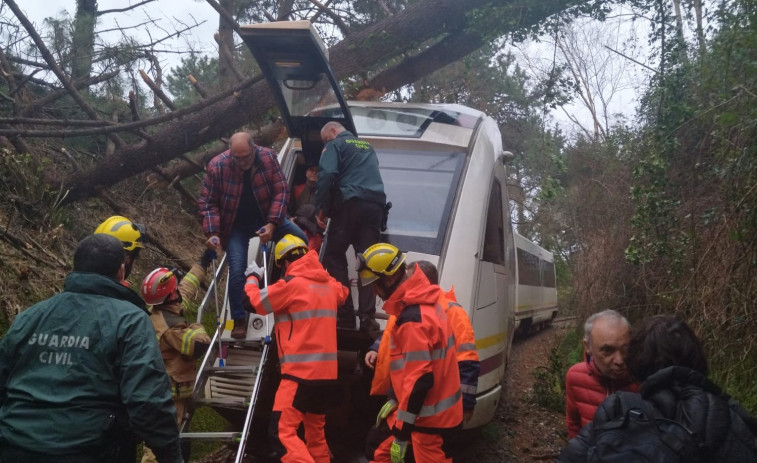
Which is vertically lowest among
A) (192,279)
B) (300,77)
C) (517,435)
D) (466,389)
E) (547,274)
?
(517,435)

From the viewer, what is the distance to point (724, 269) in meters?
5.34

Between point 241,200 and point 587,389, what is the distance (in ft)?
10.7

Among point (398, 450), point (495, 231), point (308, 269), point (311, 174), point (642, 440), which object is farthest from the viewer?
point (311, 174)

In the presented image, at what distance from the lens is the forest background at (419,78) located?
17.6 feet

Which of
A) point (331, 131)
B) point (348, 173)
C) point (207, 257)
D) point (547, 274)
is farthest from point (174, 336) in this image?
point (547, 274)

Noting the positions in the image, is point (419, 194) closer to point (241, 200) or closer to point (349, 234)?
point (349, 234)

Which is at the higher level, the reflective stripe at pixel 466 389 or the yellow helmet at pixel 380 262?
the yellow helmet at pixel 380 262

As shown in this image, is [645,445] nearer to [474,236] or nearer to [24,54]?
[474,236]

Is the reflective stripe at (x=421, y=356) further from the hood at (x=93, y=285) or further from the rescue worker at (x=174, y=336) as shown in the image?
the hood at (x=93, y=285)

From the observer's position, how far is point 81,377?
267 cm

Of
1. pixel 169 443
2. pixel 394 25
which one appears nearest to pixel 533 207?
pixel 394 25

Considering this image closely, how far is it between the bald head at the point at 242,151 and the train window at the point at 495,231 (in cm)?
206

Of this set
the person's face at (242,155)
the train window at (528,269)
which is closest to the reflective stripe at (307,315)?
the person's face at (242,155)

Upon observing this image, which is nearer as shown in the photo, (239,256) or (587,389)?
(587,389)
